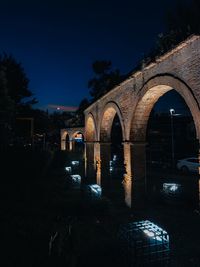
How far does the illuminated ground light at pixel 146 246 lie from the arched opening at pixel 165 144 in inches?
138

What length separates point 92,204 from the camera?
Answer: 35.0ft

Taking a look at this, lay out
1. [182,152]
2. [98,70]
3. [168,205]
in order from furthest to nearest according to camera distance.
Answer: [98,70] < [182,152] < [168,205]

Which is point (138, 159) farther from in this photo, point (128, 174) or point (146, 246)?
point (146, 246)

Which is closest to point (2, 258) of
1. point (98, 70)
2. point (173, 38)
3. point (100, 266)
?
point (100, 266)

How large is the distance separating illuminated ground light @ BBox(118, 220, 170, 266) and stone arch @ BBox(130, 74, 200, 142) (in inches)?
100

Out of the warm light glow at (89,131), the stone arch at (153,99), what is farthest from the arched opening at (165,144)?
the warm light glow at (89,131)

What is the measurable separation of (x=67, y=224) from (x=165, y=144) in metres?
20.8

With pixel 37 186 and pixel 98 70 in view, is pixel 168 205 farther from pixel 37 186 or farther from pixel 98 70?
pixel 98 70

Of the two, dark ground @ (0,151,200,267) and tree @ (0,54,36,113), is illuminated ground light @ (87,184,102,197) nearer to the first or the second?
dark ground @ (0,151,200,267)

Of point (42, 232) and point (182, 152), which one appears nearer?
point (42, 232)

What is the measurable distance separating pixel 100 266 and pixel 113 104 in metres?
7.61

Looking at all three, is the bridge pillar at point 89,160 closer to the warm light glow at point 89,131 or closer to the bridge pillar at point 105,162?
the warm light glow at point 89,131

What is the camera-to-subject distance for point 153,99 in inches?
371

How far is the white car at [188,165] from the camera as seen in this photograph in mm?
20641
